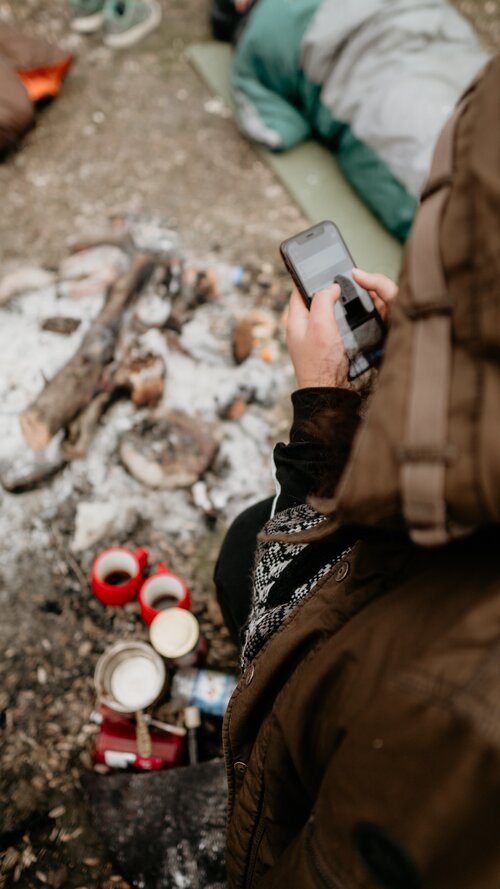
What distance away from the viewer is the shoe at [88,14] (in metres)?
4.68

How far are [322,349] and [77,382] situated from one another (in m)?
1.63

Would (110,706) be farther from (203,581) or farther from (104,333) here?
(104,333)

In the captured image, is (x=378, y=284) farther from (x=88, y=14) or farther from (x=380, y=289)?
(x=88, y=14)

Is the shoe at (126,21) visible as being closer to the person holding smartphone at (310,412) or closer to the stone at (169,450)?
the stone at (169,450)

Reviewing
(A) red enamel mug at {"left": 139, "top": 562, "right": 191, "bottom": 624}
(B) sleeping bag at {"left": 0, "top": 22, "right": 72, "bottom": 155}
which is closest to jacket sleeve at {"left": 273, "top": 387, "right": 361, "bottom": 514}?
(A) red enamel mug at {"left": 139, "top": 562, "right": 191, "bottom": 624}

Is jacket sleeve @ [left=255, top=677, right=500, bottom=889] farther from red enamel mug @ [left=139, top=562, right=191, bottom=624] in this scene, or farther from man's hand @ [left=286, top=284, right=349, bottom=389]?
red enamel mug @ [left=139, top=562, right=191, bottom=624]

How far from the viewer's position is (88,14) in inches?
185

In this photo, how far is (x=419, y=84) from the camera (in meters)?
3.41

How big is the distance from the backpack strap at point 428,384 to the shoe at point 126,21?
16.1 feet

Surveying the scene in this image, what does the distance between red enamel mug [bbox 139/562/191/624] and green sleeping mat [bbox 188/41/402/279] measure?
2159 millimetres

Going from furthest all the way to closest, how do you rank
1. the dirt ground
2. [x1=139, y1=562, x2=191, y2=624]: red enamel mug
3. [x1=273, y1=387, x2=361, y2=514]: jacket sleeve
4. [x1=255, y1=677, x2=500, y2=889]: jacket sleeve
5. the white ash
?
the white ash
[x1=139, y1=562, x2=191, y2=624]: red enamel mug
the dirt ground
[x1=273, y1=387, x2=361, y2=514]: jacket sleeve
[x1=255, y1=677, x2=500, y2=889]: jacket sleeve

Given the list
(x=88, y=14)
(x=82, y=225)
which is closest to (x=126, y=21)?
(x=88, y=14)

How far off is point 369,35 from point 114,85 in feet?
6.34

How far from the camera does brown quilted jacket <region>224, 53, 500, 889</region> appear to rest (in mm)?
711
